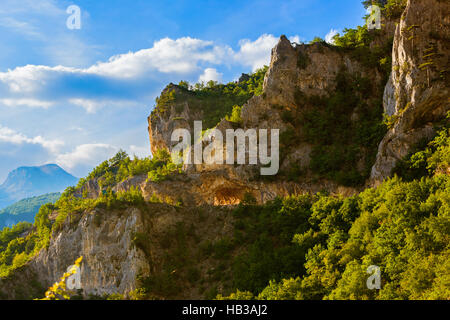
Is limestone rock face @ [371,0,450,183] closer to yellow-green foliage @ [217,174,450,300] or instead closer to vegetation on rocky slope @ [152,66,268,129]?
yellow-green foliage @ [217,174,450,300]

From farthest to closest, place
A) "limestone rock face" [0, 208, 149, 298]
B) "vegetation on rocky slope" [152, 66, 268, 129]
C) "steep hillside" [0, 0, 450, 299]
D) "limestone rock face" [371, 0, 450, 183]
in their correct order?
"vegetation on rocky slope" [152, 66, 268, 129], "limestone rock face" [371, 0, 450, 183], "limestone rock face" [0, 208, 149, 298], "steep hillside" [0, 0, 450, 299]

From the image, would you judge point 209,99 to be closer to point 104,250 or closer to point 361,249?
point 104,250

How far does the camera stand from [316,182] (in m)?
36.2

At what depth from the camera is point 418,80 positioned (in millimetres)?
30125

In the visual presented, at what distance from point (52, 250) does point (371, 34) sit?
4208cm

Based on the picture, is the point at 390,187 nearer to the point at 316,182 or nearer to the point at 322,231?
the point at 322,231

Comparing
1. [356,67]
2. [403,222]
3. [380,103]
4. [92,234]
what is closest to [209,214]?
[92,234]

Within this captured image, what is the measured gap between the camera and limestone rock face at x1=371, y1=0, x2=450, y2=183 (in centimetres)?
2961

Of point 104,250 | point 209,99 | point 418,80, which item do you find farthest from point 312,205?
point 209,99

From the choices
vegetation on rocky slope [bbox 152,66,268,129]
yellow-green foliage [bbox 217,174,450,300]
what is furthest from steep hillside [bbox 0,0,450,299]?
vegetation on rocky slope [bbox 152,66,268,129]

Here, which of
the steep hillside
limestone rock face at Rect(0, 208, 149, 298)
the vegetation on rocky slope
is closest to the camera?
the steep hillside

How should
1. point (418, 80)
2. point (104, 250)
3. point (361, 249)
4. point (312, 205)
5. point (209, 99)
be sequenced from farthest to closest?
point (209, 99), point (104, 250), point (418, 80), point (312, 205), point (361, 249)

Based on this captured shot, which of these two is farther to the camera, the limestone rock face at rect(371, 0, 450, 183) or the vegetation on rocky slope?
the vegetation on rocky slope

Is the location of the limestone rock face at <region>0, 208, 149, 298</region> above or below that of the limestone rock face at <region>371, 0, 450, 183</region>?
below
